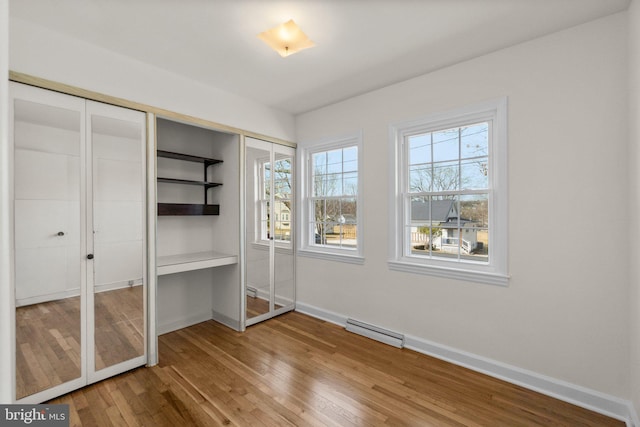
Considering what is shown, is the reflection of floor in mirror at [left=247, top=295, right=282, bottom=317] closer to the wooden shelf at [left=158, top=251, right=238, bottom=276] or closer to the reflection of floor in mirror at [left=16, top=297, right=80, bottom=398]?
the wooden shelf at [left=158, top=251, right=238, bottom=276]

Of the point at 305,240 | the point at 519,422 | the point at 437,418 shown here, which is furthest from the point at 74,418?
the point at 519,422

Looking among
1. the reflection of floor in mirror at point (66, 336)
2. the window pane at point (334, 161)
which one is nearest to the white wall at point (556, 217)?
the window pane at point (334, 161)

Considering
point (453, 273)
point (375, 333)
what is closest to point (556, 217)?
point (453, 273)

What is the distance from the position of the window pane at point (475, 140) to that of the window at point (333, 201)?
3.69 ft

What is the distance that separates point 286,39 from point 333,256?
94.2 inches

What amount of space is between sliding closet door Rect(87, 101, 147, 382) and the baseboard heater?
82.9 inches

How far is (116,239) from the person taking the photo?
262 centimetres

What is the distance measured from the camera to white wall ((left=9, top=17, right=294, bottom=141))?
2.20 metres

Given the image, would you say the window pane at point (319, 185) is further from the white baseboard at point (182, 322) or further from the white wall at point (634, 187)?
the white wall at point (634, 187)

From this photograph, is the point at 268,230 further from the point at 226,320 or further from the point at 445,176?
the point at 445,176

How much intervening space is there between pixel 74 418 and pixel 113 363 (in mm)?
527

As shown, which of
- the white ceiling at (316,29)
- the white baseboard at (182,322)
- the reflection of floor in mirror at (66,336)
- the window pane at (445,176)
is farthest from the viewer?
the white baseboard at (182,322)

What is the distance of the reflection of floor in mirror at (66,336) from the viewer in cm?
217

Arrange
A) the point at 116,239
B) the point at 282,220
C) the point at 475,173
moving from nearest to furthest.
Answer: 1. the point at 116,239
2. the point at 475,173
3. the point at 282,220
